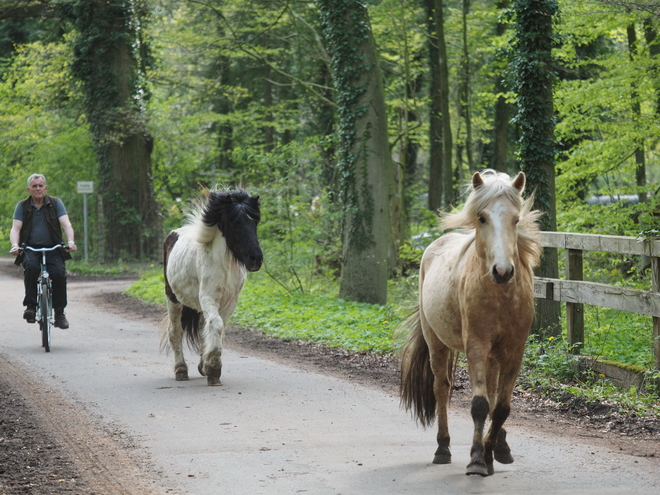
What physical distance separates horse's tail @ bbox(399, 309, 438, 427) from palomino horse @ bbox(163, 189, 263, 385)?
2.88 m

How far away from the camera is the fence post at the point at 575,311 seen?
9.19m

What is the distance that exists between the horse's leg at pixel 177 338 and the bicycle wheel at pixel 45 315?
2508 mm

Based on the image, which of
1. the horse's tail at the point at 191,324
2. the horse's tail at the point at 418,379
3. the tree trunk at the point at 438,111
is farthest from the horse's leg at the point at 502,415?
the tree trunk at the point at 438,111

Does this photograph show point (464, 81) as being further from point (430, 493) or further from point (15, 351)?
point (430, 493)

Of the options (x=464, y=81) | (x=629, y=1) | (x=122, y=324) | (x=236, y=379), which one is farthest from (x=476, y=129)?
(x=236, y=379)

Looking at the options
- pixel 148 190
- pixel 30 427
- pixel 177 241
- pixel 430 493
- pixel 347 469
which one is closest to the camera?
pixel 430 493

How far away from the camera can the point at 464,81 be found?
25531 millimetres

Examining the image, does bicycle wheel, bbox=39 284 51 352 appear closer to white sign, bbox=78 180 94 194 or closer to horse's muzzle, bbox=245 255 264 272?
horse's muzzle, bbox=245 255 264 272

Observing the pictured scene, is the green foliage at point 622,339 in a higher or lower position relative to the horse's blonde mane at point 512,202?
lower

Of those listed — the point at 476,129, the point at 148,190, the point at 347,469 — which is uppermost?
the point at 476,129

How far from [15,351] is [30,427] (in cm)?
522

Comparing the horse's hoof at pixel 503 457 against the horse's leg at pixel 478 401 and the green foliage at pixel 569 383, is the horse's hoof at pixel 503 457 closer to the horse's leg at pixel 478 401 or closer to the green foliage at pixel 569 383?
the horse's leg at pixel 478 401

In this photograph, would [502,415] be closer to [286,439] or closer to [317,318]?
[286,439]

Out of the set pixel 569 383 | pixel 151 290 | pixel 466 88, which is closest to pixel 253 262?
pixel 569 383
